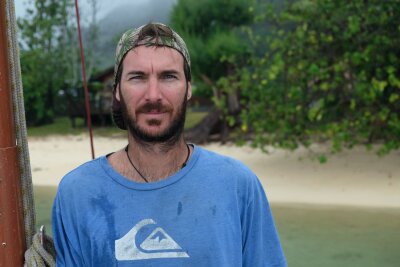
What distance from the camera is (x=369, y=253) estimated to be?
704 centimetres

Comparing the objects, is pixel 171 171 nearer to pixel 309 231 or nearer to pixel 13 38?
pixel 13 38

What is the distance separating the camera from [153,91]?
1.80m

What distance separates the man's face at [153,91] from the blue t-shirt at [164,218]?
145mm

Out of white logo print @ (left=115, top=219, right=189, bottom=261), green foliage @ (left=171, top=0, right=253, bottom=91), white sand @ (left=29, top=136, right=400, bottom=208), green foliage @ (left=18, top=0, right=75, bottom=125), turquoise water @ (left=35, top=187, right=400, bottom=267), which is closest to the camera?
white logo print @ (left=115, top=219, right=189, bottom=261)

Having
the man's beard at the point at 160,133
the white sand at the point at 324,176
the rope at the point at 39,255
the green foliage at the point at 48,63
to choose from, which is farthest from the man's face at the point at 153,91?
the green foliage at the point at 48,63

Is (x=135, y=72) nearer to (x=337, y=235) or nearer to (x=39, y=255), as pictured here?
(x=39, y=255)

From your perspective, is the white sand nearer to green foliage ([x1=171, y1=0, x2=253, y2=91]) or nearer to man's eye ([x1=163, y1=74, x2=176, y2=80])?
green foliage ([x1=171, y1=0, x2=253, y2=91])

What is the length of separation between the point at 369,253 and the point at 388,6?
3.96m

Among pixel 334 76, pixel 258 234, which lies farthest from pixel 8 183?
pixel 334 76

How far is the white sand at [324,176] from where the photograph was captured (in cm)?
951

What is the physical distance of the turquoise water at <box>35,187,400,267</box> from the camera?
6.90m

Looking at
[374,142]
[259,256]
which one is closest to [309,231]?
[374,142]

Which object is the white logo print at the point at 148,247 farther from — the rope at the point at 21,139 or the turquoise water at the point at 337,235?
the turquoise water at the point at 337,235

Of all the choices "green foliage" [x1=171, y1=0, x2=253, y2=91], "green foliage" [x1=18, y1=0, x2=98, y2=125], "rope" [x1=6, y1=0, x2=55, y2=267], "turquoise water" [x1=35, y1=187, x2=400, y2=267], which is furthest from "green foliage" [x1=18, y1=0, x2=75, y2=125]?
"rope" [x1=6, y1=0, x2=55, y2=267]
